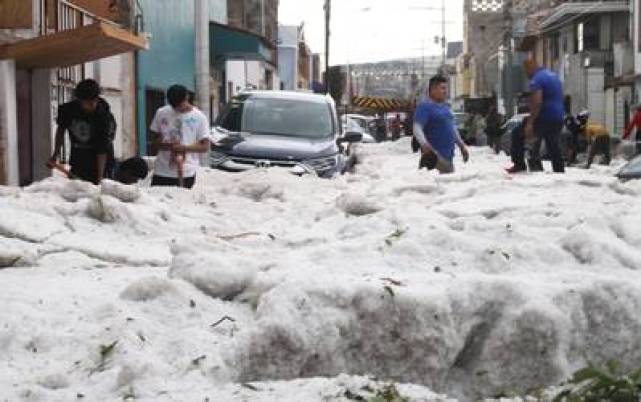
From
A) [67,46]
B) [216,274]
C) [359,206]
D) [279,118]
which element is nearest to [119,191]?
[359,206]

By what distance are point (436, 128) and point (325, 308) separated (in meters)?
7.87

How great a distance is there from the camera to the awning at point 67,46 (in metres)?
11.2

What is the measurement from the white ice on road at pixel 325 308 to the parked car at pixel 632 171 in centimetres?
406

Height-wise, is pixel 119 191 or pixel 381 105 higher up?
pixel 381 105

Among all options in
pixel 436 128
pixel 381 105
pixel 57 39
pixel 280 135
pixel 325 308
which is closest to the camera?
pixel 325 308

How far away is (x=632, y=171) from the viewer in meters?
10.9

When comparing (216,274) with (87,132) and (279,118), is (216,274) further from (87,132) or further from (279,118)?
(279,118)

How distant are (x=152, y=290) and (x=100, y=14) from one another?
14884mm

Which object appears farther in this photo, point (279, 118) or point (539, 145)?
point (279, 118)

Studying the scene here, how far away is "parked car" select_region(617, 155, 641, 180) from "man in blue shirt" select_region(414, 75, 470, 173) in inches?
72.4

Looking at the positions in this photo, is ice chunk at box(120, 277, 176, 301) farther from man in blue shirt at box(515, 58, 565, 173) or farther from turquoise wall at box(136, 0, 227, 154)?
turquoise wall at box(136, 0, 227, 154)

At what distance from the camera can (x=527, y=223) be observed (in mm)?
6227

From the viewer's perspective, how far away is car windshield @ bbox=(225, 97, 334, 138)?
1525cm

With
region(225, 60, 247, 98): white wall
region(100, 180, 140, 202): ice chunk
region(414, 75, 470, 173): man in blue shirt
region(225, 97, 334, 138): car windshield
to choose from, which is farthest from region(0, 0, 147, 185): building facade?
region(225, 60, 247, 98): white wall
